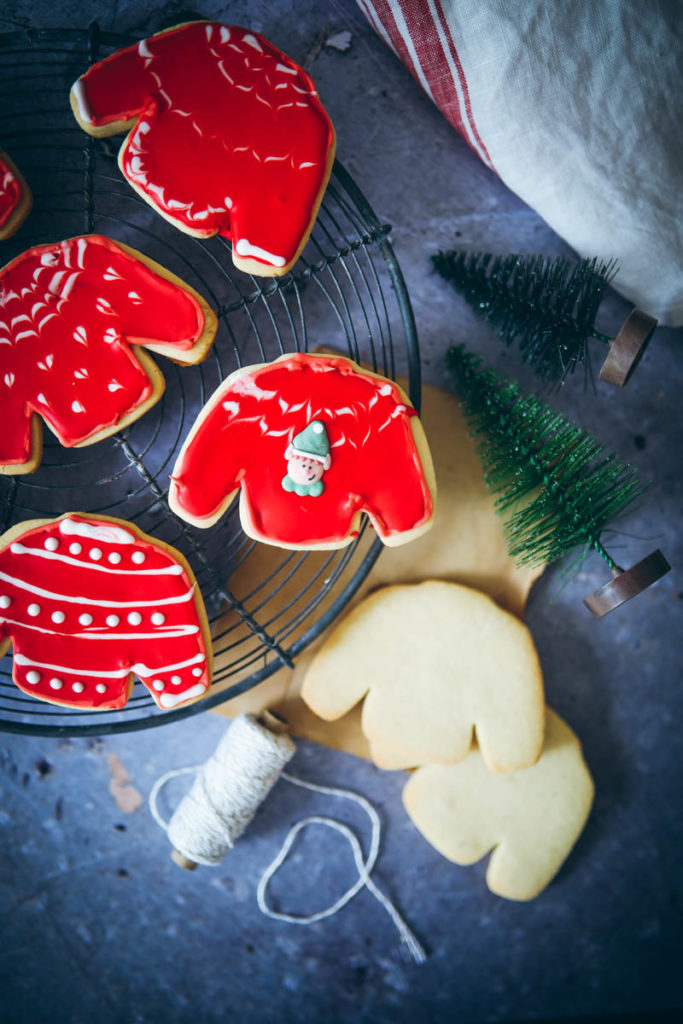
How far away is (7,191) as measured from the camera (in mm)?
858

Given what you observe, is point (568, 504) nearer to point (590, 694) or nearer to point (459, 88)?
point (590, 694)


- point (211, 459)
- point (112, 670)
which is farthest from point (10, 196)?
point (112, 670)

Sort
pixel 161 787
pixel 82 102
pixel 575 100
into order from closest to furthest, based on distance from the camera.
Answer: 1. pixel 82 102
2. pixel 575 100
3. pixel 161 787

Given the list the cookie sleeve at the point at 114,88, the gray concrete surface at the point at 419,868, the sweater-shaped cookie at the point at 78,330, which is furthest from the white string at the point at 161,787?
the cookie sleeve at the point at 114,88

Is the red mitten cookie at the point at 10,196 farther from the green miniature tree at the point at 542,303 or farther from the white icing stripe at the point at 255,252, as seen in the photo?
the green miniature tree at the point at 542,303

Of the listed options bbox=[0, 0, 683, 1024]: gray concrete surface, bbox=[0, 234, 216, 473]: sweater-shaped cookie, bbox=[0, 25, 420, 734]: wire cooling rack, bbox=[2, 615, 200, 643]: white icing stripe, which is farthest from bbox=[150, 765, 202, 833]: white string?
bbox=[0, 234, 216, 473]: sweater-shaped cookie

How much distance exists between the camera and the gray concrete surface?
3.82ft

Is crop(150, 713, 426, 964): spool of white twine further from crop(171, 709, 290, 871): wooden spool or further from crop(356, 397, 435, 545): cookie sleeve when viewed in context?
crop(356, 397, 435, 545): cookie sleeve

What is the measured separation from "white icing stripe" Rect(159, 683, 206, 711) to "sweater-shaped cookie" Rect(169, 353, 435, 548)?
231 millimetres

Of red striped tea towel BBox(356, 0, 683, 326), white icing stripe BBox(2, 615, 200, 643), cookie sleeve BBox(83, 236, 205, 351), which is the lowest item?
white icing stripe BBox(2, 615, 200, 643)

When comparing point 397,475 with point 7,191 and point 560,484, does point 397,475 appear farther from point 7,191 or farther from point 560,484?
point 7,191

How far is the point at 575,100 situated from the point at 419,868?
1.29 metres

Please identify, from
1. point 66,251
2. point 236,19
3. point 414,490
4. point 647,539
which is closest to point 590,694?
point 647,539

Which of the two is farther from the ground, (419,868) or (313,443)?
(313,443)
